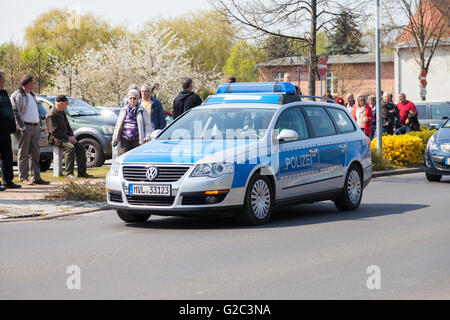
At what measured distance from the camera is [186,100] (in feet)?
52.7

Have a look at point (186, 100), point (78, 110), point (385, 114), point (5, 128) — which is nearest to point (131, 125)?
point (186, 100)

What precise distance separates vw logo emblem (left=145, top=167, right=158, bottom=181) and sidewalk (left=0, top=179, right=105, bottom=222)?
2.33 metres

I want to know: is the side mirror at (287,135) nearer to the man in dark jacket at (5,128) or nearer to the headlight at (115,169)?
the headlight at (115,169)

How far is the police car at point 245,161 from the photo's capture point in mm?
10141

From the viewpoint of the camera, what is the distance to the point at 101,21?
71.1 m

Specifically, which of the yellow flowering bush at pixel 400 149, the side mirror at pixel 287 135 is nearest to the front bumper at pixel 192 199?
the side mirror at pixel 287 135

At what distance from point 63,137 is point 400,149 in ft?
30.7

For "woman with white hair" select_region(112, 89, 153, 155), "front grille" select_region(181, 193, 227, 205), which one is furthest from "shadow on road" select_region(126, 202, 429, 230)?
"woman with white hair" select_region(112, 89, 153, 155)

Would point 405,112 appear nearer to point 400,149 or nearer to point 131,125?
point 400,149

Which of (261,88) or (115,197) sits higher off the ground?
(261,88)

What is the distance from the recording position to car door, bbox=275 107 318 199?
11.0 metres
